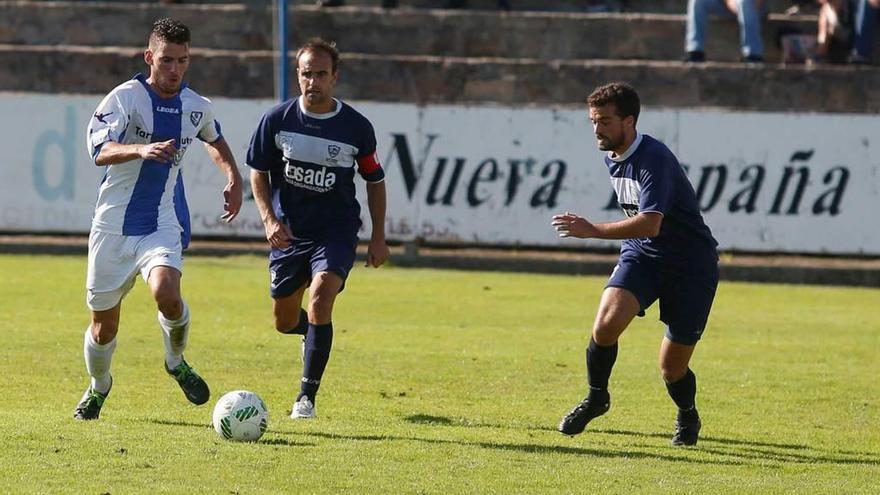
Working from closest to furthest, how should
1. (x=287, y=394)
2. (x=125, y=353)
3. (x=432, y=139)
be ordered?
(x=287, y=394) → (x=125, y=353) → (x=432, y=139)

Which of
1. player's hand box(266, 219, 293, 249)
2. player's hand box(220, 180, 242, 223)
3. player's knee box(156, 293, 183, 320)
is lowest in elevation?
player's knee box(156, 293, 183, 320)

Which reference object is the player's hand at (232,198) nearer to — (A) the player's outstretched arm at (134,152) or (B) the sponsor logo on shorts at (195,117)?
(B) the sponsor logo on shorts at (195,117)

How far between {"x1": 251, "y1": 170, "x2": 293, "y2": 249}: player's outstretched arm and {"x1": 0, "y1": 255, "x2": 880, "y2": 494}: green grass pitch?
99 cm

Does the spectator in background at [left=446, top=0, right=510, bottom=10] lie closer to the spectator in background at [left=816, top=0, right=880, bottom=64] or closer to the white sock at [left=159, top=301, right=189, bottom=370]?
the spectator in background at [left=816, top=0, right=880, bottom=64]

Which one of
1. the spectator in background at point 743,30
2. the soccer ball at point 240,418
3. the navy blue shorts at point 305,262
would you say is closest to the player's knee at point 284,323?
the navy blue shorts at point 305,262

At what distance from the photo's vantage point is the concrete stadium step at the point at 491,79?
21525 millimetres

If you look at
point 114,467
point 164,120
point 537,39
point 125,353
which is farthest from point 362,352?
point 537,39

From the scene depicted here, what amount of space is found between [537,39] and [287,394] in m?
14.0

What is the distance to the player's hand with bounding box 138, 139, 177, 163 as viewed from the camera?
791cm

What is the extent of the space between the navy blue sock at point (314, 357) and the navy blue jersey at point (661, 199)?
179cm

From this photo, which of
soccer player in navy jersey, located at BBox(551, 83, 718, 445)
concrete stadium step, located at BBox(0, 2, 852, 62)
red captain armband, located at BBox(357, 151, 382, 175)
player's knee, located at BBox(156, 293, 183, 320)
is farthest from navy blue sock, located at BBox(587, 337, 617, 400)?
concrete stadium step, located at BBox(0, 2, 852, 62)

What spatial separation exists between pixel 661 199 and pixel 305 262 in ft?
7.82

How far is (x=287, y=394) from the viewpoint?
33.1 ft

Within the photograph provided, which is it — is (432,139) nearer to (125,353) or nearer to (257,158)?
(125,353)
